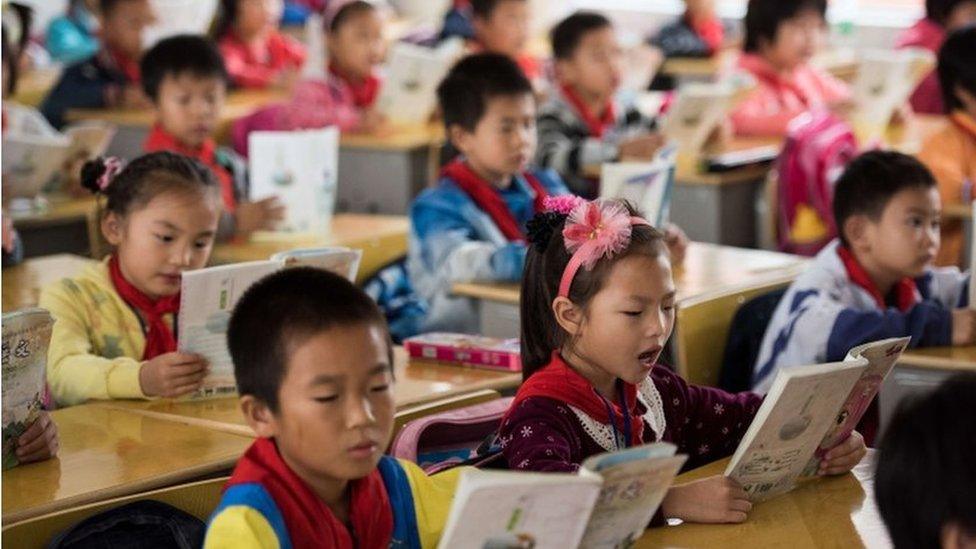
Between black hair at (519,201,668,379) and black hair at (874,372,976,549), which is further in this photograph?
black hair at (519,201,668,379)

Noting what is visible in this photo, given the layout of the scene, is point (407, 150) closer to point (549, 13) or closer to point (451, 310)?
A: point (451, 310)

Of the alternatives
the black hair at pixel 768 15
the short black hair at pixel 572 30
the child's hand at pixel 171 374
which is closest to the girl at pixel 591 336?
the child's hand at pixel 171 374

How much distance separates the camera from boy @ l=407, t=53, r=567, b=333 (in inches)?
149

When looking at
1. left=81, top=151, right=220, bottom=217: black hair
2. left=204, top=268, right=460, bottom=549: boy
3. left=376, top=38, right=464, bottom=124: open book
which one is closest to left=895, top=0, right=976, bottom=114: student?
left=376, top=38, right=464, bottom=124: open book

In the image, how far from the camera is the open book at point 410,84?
5.81m

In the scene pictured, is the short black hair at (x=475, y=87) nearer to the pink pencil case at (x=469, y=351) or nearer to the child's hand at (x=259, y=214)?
the child's hand at (x=259, y=214)

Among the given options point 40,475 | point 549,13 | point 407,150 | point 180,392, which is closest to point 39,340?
point 40,475

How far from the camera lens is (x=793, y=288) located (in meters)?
3.26

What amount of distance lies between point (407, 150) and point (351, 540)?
377 centimetres

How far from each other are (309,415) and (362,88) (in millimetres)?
4547

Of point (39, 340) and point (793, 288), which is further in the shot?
point (793, 288)

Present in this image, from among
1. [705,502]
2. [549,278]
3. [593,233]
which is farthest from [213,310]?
[705,502]

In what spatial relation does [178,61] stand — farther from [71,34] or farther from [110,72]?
[71,34]

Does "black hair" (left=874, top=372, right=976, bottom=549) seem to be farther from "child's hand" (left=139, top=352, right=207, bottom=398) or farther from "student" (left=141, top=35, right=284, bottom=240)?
"student" (left=141, top=35, right=284, bottom=240)
